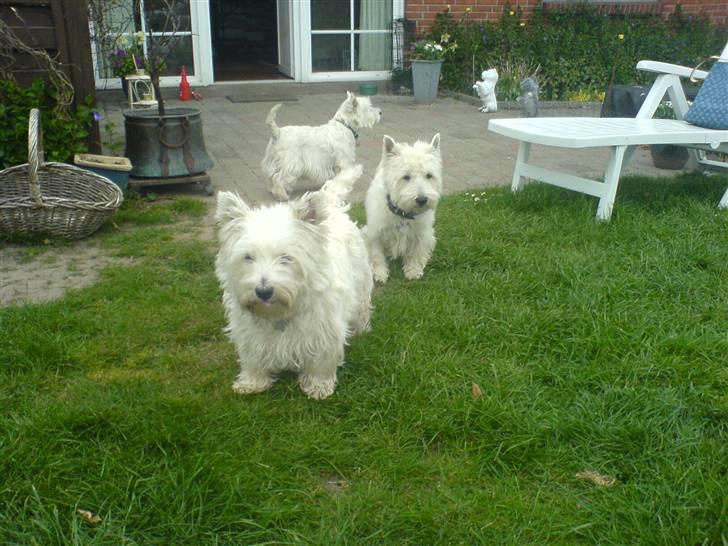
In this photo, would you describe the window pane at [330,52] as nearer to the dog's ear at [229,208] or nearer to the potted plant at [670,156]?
the potted plant at [670,156]

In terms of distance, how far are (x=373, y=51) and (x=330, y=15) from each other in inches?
38.4

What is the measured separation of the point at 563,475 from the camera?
254 cm

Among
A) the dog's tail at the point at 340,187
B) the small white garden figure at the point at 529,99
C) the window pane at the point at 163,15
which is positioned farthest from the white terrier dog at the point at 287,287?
the window pane at the point at 163,15

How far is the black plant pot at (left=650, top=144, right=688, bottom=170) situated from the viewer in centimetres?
718

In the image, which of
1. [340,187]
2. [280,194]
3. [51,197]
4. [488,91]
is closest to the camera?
[340,187]

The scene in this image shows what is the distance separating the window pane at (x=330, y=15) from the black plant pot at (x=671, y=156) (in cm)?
655

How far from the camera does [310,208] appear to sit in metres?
2.73

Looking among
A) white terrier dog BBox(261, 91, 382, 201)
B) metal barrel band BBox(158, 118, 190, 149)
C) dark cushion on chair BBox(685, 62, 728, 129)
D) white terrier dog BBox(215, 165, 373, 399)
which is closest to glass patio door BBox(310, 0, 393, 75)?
white terrier dog BBox(261, 91, 382, 201)

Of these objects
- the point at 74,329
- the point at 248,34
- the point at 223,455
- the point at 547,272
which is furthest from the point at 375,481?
the point at 248,34

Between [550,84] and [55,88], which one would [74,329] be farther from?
[550,84]

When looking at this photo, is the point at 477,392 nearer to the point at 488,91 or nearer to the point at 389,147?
the point at 389,147

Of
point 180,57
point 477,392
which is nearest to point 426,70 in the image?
point 180,57

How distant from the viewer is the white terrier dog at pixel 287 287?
2.62 meters

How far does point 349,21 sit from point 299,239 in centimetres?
1022
